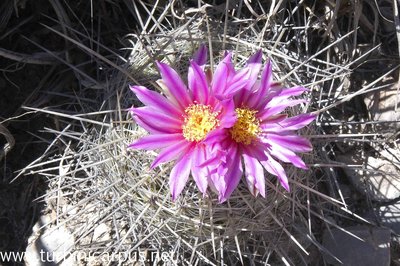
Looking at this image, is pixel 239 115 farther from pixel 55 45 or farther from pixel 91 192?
pixel 55 45

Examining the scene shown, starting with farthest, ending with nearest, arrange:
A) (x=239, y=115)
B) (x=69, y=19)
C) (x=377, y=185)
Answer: (x=377, y=185) < (x=69, y=19) < (x=239, y=115)

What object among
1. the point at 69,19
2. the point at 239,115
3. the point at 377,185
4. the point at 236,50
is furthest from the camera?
the point at 377,185

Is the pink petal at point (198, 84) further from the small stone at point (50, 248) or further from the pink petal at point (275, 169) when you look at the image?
the small stone at point (50, 248)

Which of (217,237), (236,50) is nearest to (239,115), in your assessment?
(236,50)


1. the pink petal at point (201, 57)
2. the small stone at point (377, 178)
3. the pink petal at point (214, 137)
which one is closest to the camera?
the pink petal at point (214, 137)

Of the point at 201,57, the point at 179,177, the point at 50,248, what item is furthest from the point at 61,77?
the point at 179,177

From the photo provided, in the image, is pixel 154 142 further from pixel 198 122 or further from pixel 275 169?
pixel 275 169

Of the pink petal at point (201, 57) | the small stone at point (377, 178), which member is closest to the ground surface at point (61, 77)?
the small stone at point (377, 178)

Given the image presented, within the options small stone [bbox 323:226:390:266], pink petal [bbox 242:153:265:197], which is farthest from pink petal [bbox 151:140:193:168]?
small stone [bbox 323:226:390:266]
